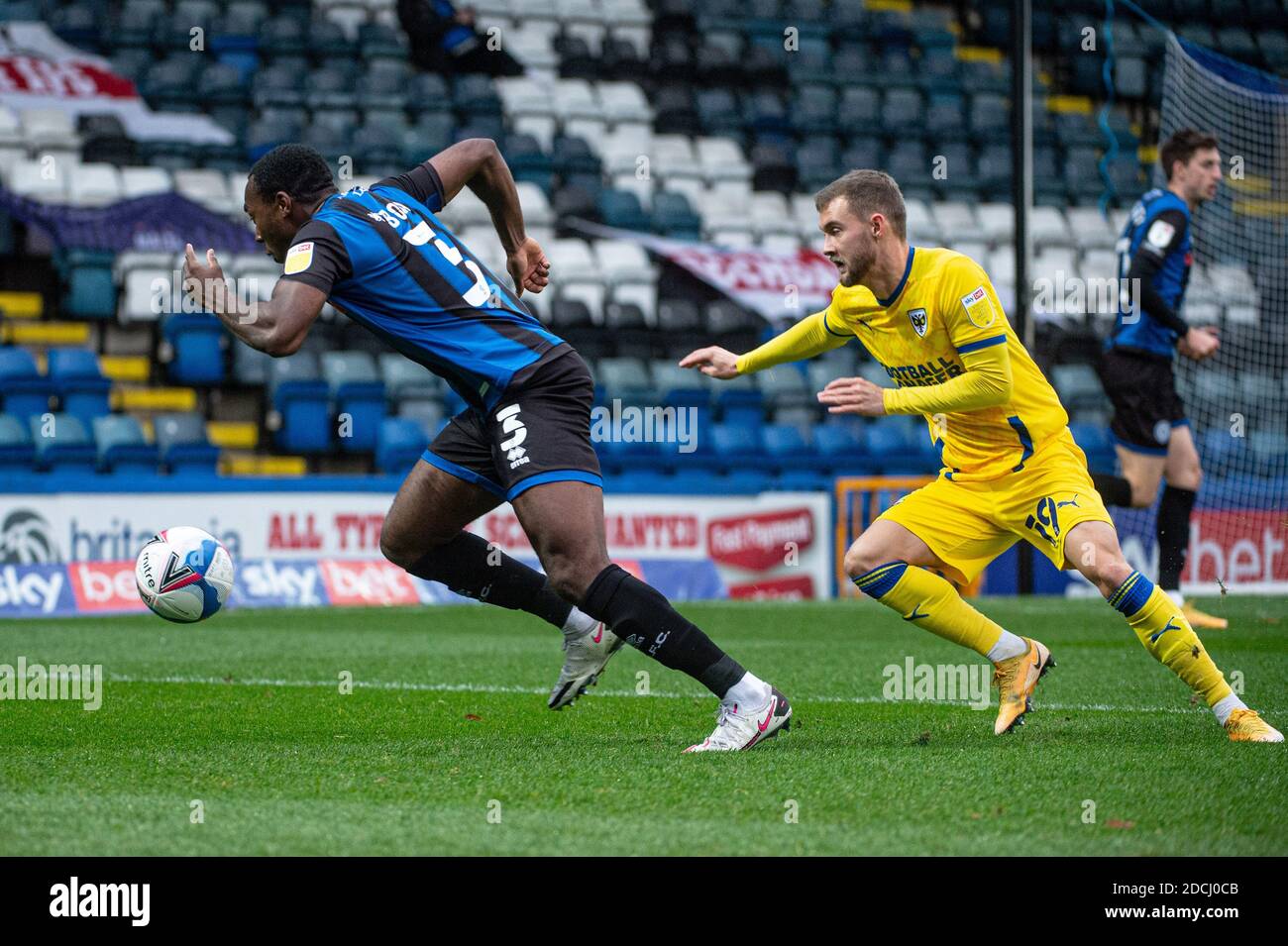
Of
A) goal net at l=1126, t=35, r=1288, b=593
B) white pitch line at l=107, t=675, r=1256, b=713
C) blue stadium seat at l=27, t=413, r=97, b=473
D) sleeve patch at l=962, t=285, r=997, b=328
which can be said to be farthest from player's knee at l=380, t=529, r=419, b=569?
goal net at l=1126, t=35, r=1288, b=593

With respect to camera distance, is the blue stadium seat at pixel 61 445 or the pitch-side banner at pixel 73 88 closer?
the blue stadium seat at pixel 61 445

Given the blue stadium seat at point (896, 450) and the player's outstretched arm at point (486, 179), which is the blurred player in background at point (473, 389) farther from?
the blue stadium seat at point (896, 450)

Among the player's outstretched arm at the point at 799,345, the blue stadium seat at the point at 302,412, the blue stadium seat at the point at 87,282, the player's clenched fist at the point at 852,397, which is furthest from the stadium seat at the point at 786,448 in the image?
the player's clenched fist at the point at 852,397

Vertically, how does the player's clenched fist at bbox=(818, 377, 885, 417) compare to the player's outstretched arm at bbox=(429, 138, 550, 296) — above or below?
below

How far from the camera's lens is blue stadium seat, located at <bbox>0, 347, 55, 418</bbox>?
14.2m

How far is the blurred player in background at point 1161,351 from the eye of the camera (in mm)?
10070

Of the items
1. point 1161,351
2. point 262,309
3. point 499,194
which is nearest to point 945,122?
point 1161,351

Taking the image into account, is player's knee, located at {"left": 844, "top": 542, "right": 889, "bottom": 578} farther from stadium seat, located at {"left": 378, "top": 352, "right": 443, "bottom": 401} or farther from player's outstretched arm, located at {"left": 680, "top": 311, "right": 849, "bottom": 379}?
stadium seat, located at {"left": 378, "top": 352, "right": 443, "bottom": 401}

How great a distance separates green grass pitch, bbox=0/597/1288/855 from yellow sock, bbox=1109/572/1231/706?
0.20m

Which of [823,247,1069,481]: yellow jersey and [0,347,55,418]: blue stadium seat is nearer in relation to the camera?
[823,247,1069,481]: yellow jersey

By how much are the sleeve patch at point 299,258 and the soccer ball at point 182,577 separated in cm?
175

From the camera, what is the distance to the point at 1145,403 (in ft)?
34.0

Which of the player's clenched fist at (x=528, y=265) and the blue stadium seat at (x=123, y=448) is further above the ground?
the player's clenched fist at (x=528, y=265)
